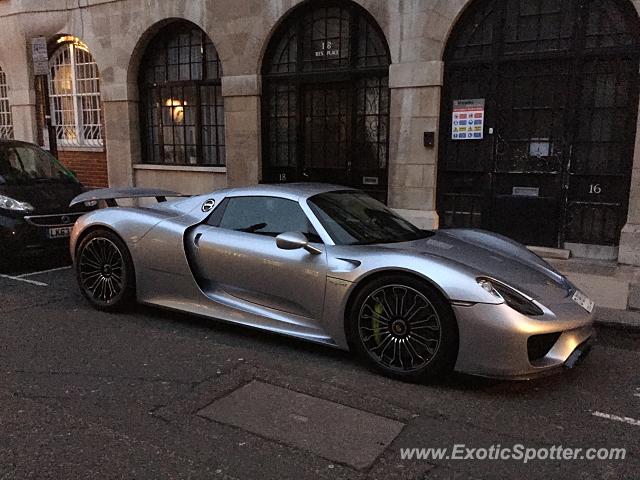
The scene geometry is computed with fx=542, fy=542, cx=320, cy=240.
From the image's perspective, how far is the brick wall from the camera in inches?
524

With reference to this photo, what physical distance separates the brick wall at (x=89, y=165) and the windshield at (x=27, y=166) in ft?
15.8

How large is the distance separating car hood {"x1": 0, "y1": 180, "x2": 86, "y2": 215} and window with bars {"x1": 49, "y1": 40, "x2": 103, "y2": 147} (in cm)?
602

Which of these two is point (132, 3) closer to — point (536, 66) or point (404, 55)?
point (404, 55)

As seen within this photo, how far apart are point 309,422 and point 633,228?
6156mm

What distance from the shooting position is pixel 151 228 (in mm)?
5004

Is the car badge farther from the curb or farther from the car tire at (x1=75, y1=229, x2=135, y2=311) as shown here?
the curb

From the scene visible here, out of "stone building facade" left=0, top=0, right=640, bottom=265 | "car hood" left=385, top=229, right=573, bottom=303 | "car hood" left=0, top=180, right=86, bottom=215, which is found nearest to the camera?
"car hood" left=385, top=229, right=573, bottom=303

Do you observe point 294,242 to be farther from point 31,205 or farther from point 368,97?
point 368,97

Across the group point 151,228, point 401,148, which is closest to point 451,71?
point 401,148

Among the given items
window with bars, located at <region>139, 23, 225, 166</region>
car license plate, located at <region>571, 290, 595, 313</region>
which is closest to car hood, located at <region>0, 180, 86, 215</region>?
window with bars, located at <region>139, 23, 225, 166</region>

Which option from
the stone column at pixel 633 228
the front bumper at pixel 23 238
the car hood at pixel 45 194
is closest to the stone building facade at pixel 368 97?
the stone column at pixel 633 228

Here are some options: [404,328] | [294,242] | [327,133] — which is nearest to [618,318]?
[404,328]

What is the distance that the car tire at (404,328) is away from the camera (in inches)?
143

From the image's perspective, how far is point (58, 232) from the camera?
725 cm
